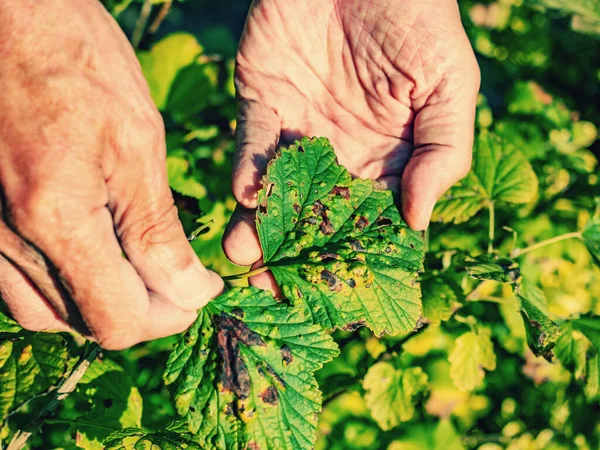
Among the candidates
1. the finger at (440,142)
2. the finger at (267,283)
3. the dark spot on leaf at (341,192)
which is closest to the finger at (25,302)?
the finger at (267,283)

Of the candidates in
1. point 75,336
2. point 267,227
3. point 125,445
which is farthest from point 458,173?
point 75,336

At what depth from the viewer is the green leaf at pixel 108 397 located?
80.4 inches

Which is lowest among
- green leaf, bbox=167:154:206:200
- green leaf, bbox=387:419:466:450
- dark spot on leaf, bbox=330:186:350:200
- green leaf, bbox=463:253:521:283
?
green leaf, bbox=387:419:466:450

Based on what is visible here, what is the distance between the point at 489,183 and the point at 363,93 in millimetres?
778

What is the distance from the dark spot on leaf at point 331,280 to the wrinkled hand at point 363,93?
0.25m

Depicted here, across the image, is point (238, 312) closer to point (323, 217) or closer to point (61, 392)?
point (323, 217)

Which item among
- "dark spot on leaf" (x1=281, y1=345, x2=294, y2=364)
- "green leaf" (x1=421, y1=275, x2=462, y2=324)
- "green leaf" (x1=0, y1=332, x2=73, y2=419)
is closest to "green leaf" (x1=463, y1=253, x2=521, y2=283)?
"green leaf" (x1=421, y1=275, x2=462, y2=324)

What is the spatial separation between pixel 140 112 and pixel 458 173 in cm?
131

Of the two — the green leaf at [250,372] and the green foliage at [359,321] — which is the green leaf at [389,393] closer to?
the green foliage at [359,321]

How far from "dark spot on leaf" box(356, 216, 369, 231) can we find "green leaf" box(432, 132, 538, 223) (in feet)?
1.98

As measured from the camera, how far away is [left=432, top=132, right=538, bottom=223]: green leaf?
2455 millimetres

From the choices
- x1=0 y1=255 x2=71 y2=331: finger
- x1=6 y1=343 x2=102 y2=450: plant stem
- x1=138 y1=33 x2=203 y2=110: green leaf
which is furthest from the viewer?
x1=138 y1=33 x2=203 y2=110: green leaf

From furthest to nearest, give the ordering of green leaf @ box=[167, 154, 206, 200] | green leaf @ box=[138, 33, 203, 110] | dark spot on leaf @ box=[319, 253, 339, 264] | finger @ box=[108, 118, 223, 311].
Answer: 1. green leaf @ box=[138, 33, 203, 110]
2. green leaf @ box=[167, 154, 206, 200]
3. dark spot on leaf @ box=[319, 253, 339, 264]
4. finger @ box=[108, 118, 223, 311]

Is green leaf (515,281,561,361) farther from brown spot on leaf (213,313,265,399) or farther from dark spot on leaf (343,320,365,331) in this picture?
brown spot on leaf (213,313,265,399)
